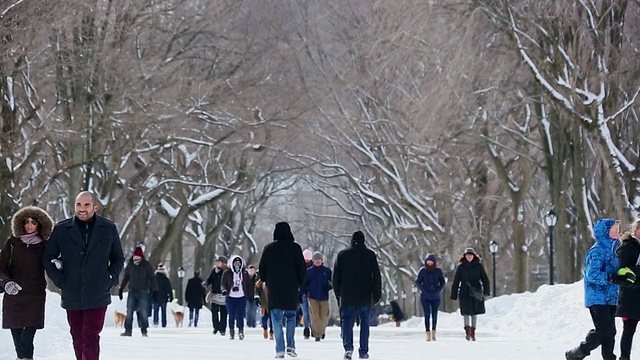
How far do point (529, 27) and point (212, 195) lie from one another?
1891 centimetres

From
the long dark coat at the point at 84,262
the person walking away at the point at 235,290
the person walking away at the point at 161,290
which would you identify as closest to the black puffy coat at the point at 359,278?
the long dark coat at the point at 84,262

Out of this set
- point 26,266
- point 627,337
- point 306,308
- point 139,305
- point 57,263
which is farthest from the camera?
point 306,308

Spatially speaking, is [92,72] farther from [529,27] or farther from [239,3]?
[529,27]

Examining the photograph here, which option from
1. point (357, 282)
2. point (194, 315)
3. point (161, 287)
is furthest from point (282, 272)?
point (194, 315)

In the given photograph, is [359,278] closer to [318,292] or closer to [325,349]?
[325,349]

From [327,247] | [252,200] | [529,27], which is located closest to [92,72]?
[529,27]

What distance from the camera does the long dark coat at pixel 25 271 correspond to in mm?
13047

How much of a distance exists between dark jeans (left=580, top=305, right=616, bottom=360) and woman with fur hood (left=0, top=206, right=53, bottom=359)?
18.3 feet

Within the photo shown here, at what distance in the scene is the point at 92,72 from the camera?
34344mm

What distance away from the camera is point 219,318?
29.3 m

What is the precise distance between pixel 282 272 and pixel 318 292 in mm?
6499

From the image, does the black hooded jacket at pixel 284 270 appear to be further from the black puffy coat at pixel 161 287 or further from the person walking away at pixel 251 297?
the black puffy coat at pixel 161 287

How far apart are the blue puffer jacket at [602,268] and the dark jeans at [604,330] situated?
11 cm

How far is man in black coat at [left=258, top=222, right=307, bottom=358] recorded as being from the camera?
17.3m
